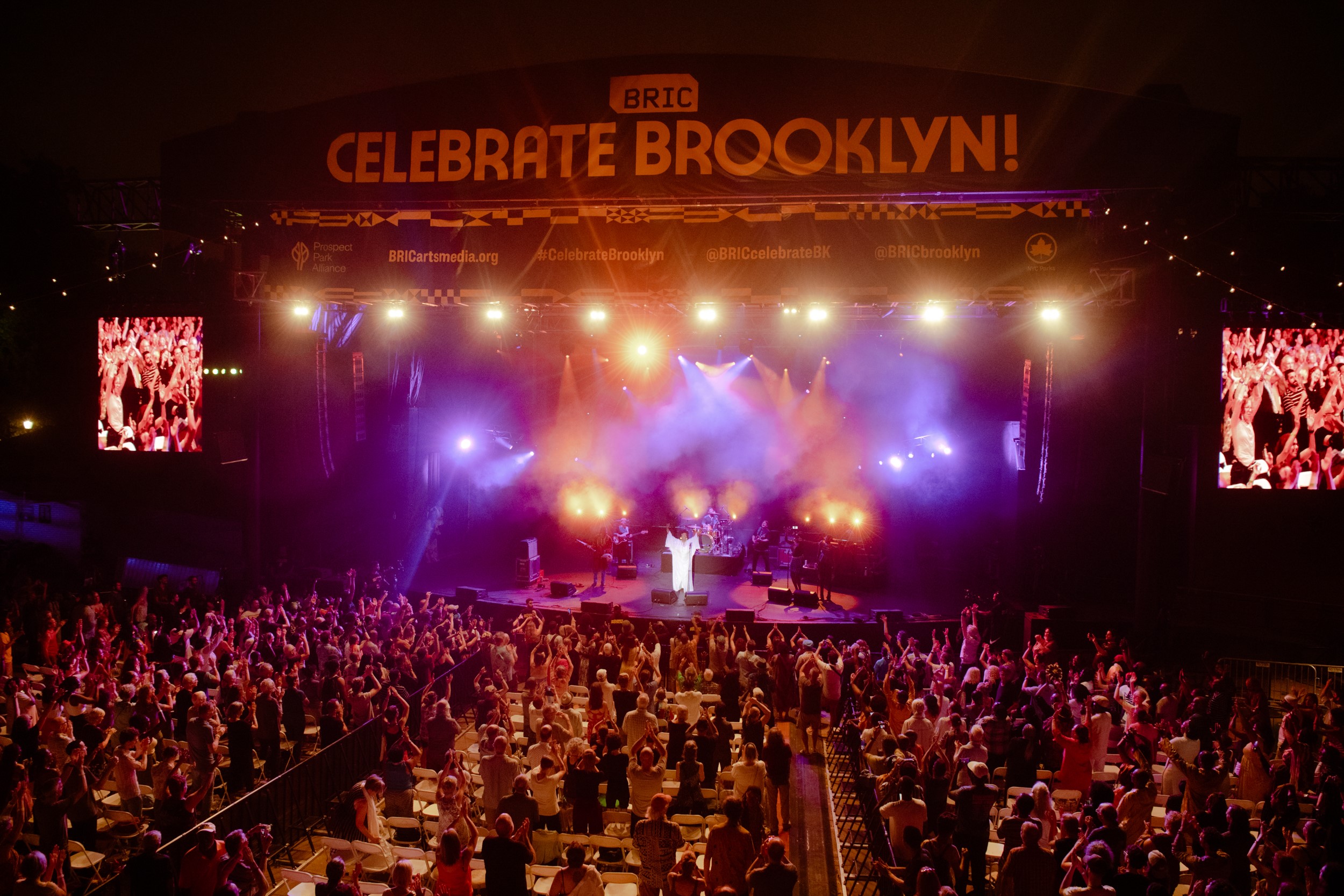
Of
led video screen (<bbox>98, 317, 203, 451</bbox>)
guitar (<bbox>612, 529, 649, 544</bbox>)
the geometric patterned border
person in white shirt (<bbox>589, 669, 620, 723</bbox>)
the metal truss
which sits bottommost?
person in white shirt (<bbox>589, 669, 620, 723</bbox>)

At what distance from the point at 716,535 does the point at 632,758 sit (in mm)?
13958

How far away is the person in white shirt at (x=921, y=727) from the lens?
27.3ft

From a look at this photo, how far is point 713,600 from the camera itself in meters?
18.2

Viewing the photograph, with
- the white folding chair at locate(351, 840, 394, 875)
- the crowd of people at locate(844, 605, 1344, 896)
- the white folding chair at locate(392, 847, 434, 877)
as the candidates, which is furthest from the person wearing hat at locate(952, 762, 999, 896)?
the white folding chair at locate(351, 840, 394, 875)

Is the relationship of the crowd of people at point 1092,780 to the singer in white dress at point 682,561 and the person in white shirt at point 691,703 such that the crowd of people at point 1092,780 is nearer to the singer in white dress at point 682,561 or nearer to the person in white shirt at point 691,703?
the person in white shirt at point 691,703

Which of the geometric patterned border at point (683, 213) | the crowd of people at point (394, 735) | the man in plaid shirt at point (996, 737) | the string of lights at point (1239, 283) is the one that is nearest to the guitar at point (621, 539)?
the crowd of people at point (394, 735)

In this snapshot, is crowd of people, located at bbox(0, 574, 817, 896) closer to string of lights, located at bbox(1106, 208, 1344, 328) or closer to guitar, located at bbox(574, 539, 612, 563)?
guitar, located at bbox(574, 539, 612, 563)

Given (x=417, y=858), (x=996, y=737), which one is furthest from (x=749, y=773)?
(x=996, y=737)

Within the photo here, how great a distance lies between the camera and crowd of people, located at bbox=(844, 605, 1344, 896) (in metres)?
5.62

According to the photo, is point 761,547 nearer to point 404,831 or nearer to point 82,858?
point 404,831

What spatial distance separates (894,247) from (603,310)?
18.7 feet

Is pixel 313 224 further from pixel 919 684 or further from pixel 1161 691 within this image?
pixel 1161 691

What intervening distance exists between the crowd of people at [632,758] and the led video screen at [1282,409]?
3.60m

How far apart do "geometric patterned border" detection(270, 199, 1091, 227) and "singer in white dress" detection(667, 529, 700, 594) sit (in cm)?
946
